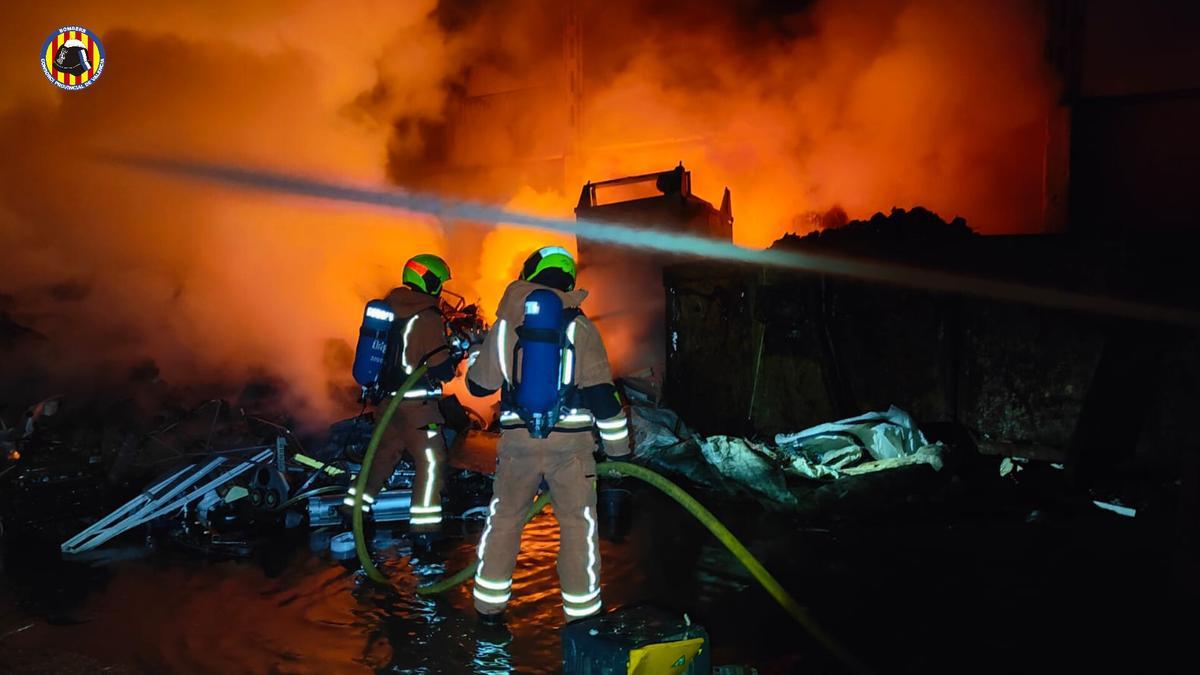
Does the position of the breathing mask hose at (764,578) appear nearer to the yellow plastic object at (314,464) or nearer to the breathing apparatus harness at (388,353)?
the breathing apparatus harness at (388,353)

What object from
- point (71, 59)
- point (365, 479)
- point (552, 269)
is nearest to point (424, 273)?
point (365, 479)

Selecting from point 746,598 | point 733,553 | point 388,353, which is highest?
point 388,353

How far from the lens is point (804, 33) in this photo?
13797 millimetres

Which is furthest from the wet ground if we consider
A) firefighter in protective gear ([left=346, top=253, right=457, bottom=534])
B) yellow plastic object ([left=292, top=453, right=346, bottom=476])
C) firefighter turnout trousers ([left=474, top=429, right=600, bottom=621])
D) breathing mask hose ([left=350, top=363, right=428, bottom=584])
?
yellow plastic object ([left=292, top=453, right=346, bottom=476])

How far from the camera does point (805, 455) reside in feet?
21.9

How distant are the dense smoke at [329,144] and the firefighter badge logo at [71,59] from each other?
15cm

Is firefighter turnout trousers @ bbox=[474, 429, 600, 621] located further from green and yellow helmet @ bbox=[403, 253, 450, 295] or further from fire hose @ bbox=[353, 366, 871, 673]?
green and yellow helmet @ bbox=[403, 253, 450, 295]

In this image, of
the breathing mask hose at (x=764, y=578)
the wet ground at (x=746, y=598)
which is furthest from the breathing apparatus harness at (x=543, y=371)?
the wet ground at (x=746, y=598)

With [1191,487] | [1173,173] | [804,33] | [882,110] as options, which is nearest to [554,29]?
[804,33]

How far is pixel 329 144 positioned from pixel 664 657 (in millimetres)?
10928

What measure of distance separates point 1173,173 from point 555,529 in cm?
1070

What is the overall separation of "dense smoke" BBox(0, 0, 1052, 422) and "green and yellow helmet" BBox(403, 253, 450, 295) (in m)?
5.97

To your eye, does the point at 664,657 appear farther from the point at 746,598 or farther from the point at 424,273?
the point at 424,273

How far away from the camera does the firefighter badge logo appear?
10.9 meters
